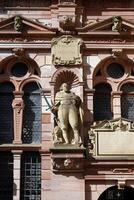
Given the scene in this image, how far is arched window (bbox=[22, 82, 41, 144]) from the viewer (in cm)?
1628

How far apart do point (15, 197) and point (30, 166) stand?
0.93 meters

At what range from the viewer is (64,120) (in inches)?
611

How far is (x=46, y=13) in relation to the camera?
17.0m

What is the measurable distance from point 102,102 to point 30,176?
9.19ft

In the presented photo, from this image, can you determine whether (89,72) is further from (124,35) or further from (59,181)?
(59,181)

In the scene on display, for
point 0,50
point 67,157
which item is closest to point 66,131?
point 67,157

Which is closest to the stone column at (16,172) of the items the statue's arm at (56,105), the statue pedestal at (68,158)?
the statue pedestal at (68,158)

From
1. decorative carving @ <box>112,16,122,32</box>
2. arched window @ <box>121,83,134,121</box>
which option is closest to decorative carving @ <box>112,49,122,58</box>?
decorative carving @ <box>112,16,122,32</box>

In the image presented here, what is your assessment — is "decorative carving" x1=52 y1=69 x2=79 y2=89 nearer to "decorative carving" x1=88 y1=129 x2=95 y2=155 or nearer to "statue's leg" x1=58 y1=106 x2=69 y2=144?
"statue's leg" x1=58 y1=106 x2=69 y2=144

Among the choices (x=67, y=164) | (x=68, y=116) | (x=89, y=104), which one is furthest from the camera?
(x=89, y=104)

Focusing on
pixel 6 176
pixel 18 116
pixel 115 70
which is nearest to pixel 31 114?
pixel 18 116

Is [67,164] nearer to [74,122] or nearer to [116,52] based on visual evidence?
[74,122]

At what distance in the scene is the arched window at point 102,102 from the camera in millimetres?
16453

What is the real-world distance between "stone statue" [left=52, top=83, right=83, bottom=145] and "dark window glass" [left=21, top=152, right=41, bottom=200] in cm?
108
